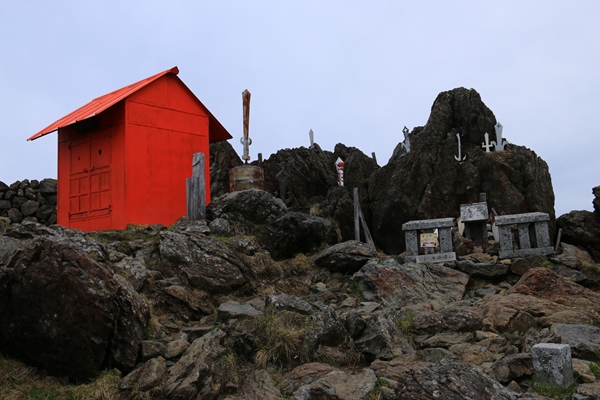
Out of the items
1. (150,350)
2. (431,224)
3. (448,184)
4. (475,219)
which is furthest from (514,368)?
(448,184)

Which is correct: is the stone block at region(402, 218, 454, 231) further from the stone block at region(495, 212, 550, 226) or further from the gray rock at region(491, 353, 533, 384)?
the gray rock at region(491, 353, 533, 384)

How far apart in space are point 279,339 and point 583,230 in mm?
11972

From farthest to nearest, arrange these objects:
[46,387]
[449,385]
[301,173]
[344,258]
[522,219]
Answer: [301,173] → [522,219] → [344,258] → [46,387] → [449,385]

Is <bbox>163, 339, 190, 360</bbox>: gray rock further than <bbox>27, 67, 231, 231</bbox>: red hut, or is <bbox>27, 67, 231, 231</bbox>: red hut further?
<bbox>27, 67, 231, 231</bbox>: red hut

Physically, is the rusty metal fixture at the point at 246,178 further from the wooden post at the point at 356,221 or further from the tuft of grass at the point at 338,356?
the tuft of grass at the point at 338,356

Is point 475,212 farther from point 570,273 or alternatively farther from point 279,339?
point 279,339

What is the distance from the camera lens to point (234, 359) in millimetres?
9484

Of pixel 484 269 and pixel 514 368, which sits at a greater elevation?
pixel 484 269

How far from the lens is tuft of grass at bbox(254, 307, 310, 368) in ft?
31.6

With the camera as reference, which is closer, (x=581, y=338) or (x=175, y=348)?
(x=175, y=348)

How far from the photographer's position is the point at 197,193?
1636cm

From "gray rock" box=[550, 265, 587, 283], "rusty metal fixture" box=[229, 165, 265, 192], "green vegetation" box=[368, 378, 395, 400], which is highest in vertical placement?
"rusty metal fixture" box=[229, 165, 265, 192]

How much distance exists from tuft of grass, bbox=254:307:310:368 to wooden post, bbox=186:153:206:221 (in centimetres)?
656

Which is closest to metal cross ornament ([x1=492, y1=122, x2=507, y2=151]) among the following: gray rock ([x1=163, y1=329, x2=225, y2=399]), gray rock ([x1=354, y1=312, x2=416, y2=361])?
gray rock ([x1=354, y1=312, x2=416, y2=361])
